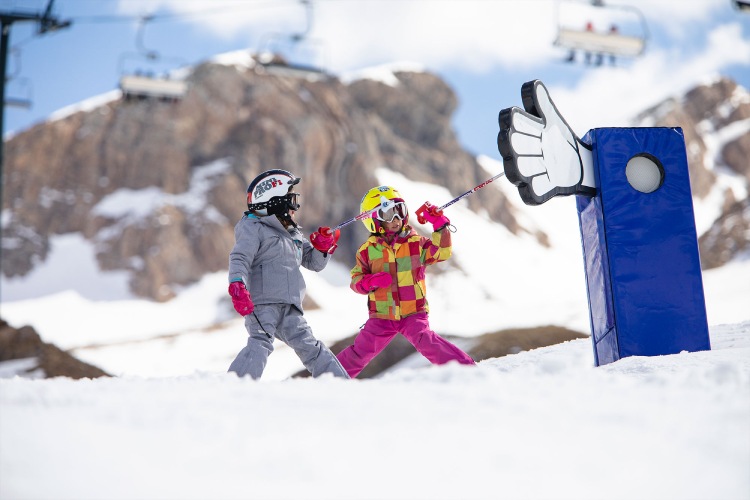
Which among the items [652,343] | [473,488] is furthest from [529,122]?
[473,488]

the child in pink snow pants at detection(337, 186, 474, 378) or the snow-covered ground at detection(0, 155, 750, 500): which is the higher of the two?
the child in pink snow pants at detection(337, 186, 474, 378)

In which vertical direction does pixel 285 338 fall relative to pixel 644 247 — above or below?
below

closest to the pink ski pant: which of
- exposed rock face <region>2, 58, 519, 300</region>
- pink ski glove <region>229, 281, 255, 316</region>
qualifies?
pink ski glove <region>229, 281, 255, 316</region>

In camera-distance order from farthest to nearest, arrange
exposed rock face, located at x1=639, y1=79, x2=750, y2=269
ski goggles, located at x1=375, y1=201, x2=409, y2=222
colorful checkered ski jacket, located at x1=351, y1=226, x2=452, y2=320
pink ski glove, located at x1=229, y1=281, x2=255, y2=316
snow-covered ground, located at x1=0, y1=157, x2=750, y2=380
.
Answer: exposed rock face, located at x1=639, y1=79, x2=750, y2=269 → snow-covered ground, located at x1=0, y1=157, x2=750, y2=380 → ski goggles, located at x1=375, y1=201, x2=409, y2=222 → colorful checkered ski jacket, located at x1=351, y1=226, x2=452, y2=320 → pink ski glove, located at x1=229, y1=281, x2=255, y2=316

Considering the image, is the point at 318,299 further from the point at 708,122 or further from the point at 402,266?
the point at 708,122

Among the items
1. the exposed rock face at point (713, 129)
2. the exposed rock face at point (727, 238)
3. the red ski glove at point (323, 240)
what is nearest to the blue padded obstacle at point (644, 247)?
the red ski glove at point (323, 240)

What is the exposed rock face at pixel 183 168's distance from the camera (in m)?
34.2

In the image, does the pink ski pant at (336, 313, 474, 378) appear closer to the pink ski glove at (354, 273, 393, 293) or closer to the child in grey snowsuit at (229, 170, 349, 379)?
the pink ski glove at (354, 273, 393, 293)

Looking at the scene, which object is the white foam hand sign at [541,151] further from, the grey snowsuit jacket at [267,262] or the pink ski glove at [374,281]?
the grey snowsuit jacket at [267,262]

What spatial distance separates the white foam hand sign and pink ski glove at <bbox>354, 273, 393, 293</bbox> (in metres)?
0.85

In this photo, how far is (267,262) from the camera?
3611 mm

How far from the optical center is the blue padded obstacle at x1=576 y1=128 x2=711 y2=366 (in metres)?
3.65

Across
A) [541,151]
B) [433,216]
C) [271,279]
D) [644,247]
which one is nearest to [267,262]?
[271,279]

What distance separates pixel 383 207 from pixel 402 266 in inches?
13.4
